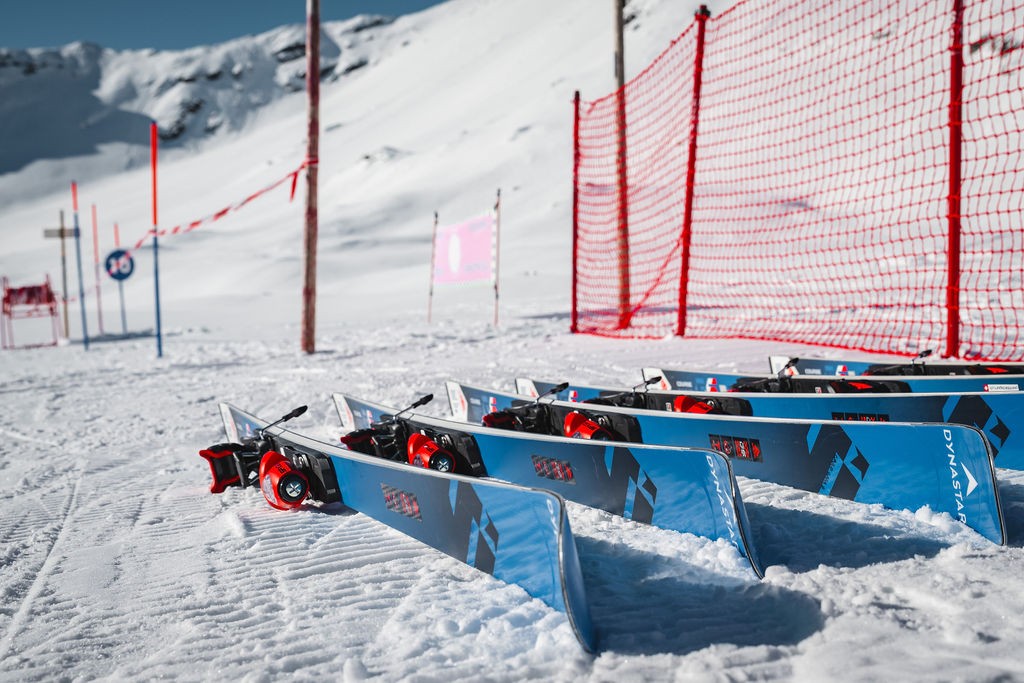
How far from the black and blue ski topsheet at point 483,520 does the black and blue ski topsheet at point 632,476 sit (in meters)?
0.56

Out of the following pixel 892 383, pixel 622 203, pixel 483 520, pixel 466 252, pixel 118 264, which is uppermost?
pixel 622 203

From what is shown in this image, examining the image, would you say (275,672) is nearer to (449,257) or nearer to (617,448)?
(617,448)

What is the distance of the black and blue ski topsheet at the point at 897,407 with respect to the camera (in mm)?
3324

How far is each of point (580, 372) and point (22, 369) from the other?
770cm

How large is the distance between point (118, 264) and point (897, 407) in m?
11.5

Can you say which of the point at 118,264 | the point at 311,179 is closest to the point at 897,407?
the point at 311,179

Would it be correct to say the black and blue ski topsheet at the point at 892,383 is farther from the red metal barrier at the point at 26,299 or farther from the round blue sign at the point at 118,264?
the red metal barrier at the point at 26,299

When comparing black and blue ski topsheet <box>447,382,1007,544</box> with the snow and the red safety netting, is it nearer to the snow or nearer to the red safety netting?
the snow

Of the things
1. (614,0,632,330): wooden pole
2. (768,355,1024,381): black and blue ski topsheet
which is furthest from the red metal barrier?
(768,355,1024,381): black and blue ski topsheet

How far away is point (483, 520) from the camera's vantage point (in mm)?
2469

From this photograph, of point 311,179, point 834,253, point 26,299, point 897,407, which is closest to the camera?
point 897,407

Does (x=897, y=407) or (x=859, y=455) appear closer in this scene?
(x=859, y=455)

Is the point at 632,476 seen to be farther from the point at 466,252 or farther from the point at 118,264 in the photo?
the point at 118,264

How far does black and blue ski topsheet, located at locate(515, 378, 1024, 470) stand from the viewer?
332 cm
